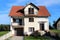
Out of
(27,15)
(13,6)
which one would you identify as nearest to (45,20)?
(27,15)

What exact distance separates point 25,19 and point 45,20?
529cm

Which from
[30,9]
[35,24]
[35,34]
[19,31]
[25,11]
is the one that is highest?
[30,9]

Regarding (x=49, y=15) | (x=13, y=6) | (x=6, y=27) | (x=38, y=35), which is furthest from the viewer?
(x=6, y=27)

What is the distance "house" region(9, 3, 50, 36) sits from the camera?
57312 mm

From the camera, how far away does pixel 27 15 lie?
57.8 meters

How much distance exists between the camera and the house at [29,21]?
5731cm

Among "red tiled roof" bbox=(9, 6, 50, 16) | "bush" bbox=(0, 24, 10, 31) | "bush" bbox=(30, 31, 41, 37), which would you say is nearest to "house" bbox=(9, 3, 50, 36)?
"red tiled roof" bbox=(9, 6, 50, 16)

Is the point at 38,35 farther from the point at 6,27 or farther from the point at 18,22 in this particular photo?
the point at 6,27

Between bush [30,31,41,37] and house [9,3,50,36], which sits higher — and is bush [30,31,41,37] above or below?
below

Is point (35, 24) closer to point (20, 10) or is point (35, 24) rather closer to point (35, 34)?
point (35, 34)

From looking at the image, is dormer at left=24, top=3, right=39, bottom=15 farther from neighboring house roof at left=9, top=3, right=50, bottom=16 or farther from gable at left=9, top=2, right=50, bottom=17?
neighboring house roof at left=9, top=3, right=50, bottom=16

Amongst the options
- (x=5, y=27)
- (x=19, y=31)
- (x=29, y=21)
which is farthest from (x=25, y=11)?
(x=5, y=27)

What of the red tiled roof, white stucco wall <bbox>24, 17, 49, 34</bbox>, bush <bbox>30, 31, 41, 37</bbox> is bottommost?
bush <bbox>30, 31, 41, 37</bbox>

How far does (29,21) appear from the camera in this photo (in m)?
57.7
